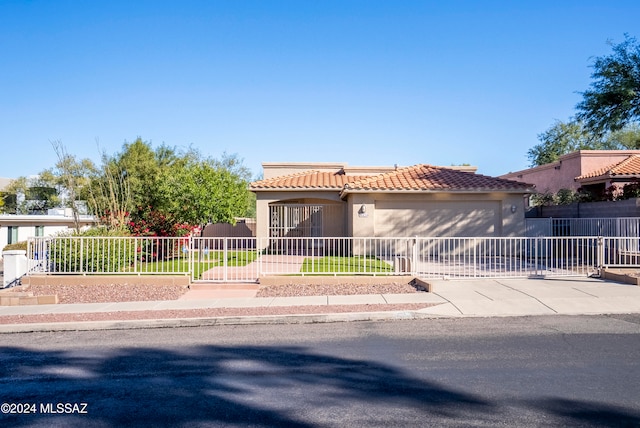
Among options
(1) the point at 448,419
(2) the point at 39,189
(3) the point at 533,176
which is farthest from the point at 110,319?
(2) the point at 39,189

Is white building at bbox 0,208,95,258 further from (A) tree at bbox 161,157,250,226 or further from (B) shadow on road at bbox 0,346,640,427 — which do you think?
(B) shadow on road at bbox 0,346,640,427

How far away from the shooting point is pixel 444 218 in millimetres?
21062

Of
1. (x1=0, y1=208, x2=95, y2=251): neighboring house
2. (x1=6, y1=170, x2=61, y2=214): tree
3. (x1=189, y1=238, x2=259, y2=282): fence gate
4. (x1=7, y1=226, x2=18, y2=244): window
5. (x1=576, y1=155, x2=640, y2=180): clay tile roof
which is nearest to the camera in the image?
(x1=189, y1=238, x2=259, y2=282): fence gate

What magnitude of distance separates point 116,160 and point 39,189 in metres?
20.1

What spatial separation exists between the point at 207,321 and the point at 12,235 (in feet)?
95.0

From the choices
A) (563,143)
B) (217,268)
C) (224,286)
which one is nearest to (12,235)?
(217,268)

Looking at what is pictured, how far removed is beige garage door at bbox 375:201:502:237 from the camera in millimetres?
21000

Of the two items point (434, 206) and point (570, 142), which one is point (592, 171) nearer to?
point (434, 206)

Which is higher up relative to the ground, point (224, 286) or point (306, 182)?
point (306, 182)

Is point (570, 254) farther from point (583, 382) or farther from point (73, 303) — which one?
point (73, 303)

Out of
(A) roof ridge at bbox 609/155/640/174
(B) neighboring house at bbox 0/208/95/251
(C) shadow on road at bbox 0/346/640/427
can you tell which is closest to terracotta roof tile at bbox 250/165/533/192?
(A) roof ridge at bbox 609/155/640/174

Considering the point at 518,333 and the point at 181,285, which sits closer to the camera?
the point at 518,333

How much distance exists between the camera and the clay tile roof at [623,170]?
2445 centimetres

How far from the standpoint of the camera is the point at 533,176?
3522 centimetres
